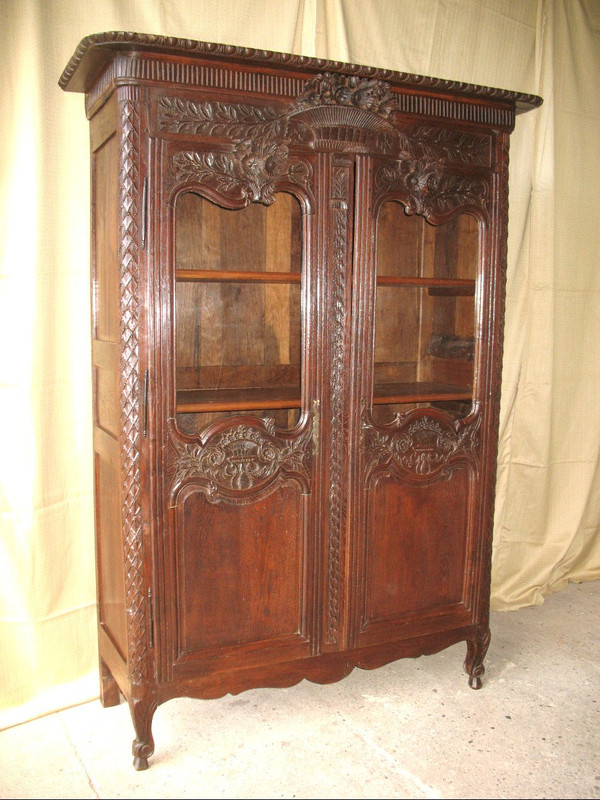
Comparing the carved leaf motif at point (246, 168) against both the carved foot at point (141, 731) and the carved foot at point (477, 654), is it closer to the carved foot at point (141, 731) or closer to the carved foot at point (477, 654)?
the carved foot at point (141, 731)

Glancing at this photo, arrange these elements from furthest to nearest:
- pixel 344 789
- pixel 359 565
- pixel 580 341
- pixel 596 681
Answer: pixel 580 341 → pixel 596 681 → pixel 359 565 → pixel 344 789

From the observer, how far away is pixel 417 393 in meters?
2.55

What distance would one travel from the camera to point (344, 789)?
6.88ft

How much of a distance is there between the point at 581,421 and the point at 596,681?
1291mm

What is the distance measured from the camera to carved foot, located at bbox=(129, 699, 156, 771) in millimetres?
2158

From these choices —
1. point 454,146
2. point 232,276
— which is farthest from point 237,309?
point 454,146

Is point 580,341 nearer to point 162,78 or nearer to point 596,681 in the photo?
point 596,681

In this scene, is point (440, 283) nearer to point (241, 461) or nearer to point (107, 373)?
point (241, 461)

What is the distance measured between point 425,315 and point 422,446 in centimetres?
64

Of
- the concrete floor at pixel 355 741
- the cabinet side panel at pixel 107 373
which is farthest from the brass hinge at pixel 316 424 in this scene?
the concrete floor at pixel 355 741

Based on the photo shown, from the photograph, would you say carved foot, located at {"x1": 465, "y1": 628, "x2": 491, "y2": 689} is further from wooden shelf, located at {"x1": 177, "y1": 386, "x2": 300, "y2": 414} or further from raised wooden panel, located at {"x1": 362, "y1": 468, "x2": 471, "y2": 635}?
wooden shelf, located at {"x1": 177, "y1": 386, "x2": 300, "y2": 414}

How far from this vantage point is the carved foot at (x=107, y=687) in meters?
2.52

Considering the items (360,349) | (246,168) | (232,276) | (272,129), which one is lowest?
(360,349)

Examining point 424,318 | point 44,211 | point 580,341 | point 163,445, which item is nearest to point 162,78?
point 44,211
